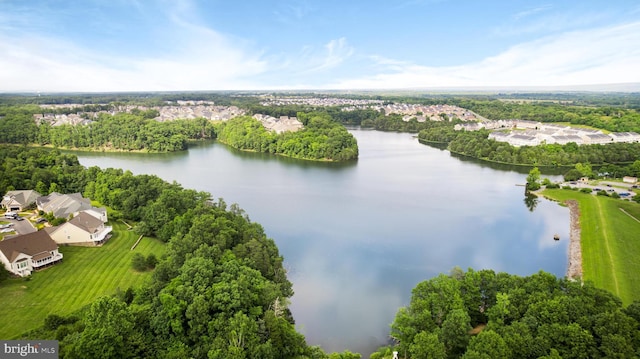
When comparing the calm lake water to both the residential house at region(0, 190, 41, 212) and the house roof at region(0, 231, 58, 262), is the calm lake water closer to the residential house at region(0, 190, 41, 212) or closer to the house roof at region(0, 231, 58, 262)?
the house roof at region(0, 231, 58, 262)

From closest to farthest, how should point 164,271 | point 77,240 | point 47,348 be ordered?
point 47,348
point 164,271
point 77,240

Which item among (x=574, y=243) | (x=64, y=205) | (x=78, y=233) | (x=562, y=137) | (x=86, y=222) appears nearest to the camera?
(x=78, y=233)

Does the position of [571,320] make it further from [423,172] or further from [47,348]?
[423,172]

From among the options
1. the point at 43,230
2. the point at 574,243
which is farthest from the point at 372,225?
the point at 43,230

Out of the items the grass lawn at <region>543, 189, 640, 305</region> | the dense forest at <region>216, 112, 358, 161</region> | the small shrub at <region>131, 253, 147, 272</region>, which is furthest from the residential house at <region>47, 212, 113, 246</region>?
the dense forest at <region>216, 112, 358, 161</region>

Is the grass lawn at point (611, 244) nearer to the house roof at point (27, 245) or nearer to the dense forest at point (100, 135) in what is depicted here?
the house roof at point (27, 245)

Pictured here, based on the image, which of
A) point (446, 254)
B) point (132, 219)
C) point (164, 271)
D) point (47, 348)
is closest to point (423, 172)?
point (446, 254)

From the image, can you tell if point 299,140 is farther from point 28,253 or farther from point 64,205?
point 28,253
